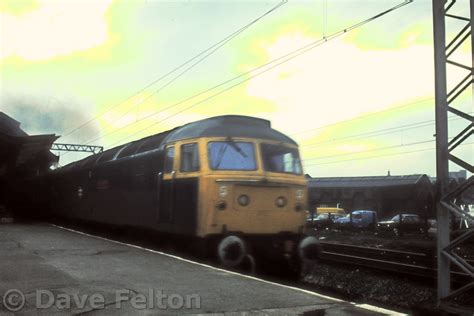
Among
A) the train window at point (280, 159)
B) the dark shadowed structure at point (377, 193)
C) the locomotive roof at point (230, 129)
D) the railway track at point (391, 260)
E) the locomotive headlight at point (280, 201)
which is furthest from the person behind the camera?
the dark shadowed structure at point (377, 193)

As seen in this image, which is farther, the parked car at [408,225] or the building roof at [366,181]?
the building roof at [366,181]

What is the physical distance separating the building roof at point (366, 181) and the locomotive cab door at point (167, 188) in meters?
35.8

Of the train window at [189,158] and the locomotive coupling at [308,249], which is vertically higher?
the train window at [189,158]

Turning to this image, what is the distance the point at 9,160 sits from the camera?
1088 inches

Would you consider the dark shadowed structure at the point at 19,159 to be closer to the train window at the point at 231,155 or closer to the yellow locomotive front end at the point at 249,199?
the train window at the point at 231,155

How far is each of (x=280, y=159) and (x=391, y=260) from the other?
5587 mm

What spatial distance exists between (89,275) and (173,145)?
3.69 m

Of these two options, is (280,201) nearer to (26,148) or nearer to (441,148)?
(441,148)

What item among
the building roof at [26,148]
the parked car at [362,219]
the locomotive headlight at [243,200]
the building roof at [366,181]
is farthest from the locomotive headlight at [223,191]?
the building roof at [366,181]

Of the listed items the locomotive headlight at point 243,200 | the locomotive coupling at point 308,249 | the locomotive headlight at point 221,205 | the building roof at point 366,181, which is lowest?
the locomotive coupling at point 308,249

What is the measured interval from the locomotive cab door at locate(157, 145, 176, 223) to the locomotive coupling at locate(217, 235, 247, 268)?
166cm

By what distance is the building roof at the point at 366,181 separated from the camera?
43406mm

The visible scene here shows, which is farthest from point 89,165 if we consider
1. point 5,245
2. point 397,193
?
point 397,193

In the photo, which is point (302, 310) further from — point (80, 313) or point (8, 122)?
point (8, 122)
